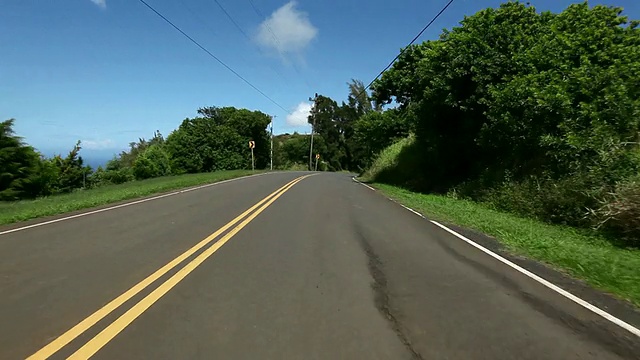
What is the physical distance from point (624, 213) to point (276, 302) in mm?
8113

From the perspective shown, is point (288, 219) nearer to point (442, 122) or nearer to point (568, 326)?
point (568, 326)

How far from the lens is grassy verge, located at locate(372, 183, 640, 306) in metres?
6.45

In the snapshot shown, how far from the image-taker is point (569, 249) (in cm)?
849

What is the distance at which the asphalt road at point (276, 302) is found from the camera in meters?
4.06

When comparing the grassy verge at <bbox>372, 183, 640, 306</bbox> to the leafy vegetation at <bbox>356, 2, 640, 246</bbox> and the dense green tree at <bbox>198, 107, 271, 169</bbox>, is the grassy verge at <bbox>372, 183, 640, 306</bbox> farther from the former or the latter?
the dense green tree at <bbox>198, 107, 271, 169</bbox>

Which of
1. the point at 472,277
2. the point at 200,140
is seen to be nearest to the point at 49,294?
the point at 472,277

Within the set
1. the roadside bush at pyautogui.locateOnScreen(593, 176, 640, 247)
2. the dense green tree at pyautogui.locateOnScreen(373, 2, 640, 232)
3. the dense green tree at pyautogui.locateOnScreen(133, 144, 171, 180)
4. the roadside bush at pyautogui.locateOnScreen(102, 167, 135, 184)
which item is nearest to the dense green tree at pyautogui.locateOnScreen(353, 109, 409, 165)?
the dense green tree at pyautogui.locateOnScreen(373, 2, 640, 232)

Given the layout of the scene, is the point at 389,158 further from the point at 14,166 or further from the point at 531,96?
the point at 14,166

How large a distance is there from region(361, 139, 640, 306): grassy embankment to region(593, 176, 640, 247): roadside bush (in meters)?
0.35

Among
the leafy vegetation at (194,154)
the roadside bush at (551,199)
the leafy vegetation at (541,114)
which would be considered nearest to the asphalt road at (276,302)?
the roadside bush at (551,199)

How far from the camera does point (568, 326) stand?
469 cm

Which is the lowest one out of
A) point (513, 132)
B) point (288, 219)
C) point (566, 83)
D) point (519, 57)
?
point (288, 219)

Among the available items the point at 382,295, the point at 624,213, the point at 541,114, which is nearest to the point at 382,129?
the point at 541,114

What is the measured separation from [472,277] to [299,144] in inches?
3956
